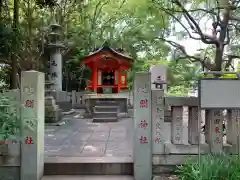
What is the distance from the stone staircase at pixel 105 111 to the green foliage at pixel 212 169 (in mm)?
7452

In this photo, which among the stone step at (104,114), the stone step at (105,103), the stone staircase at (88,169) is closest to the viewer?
the stone staircase at (88,169)

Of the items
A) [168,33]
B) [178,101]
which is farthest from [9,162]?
[168,33]

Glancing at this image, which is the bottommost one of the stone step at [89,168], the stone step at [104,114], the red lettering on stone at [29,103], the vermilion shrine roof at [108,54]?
the stone step at [89,168]

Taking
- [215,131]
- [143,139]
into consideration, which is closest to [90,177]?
[143,139]

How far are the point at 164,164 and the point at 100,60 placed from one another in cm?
1031

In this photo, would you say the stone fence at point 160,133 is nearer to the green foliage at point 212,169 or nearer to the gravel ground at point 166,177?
the gravel ground at point 166,177

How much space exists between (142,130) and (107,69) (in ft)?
33.8

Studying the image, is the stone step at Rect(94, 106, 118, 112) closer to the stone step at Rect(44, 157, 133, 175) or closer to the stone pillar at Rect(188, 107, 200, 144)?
the stone step at Rect(44, 157, 133, 175)

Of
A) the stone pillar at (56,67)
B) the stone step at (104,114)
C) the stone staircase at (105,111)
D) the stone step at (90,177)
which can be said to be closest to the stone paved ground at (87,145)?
the stone step at (90,177)

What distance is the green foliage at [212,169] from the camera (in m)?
3.66

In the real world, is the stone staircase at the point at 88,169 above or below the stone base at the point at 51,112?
below

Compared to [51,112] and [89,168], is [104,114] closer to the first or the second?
[51,112]

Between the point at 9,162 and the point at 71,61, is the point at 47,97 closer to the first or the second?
the point at 9,162

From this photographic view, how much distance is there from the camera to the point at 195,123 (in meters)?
4.49
